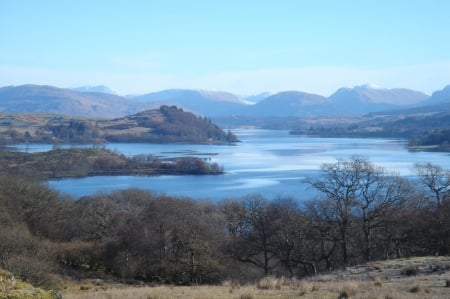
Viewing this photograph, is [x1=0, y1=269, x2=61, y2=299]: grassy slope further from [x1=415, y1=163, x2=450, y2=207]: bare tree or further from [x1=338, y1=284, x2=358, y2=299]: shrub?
[x1=415, y1=163, x2=450, y2=207]: bare tree

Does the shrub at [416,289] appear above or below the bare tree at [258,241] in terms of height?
above

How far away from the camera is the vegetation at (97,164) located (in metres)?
99.1

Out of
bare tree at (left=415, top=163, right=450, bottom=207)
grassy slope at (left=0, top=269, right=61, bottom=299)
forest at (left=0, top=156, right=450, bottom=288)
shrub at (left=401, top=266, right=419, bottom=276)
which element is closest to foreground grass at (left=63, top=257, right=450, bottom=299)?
shrub at (left=401, top=266, right=419, bottom=276)

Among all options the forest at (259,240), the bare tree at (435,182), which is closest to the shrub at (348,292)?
the forest at (259,240)

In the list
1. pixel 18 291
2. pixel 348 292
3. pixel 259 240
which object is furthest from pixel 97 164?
pixel 18 291

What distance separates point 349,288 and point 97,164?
103m

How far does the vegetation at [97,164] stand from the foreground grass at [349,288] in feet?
259

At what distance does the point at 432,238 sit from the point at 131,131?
17755 cm

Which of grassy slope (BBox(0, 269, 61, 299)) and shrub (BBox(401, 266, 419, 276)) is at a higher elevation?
grassy slope (BBox(0, 269, 61, 299))

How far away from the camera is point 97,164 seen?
109 m

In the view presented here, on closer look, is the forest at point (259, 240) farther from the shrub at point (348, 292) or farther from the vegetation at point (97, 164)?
the vegetation at point (97, 164)

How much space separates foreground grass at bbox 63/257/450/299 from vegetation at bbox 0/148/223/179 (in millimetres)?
78834

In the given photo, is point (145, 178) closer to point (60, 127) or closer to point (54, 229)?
point (54, 229)

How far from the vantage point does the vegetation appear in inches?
3900
